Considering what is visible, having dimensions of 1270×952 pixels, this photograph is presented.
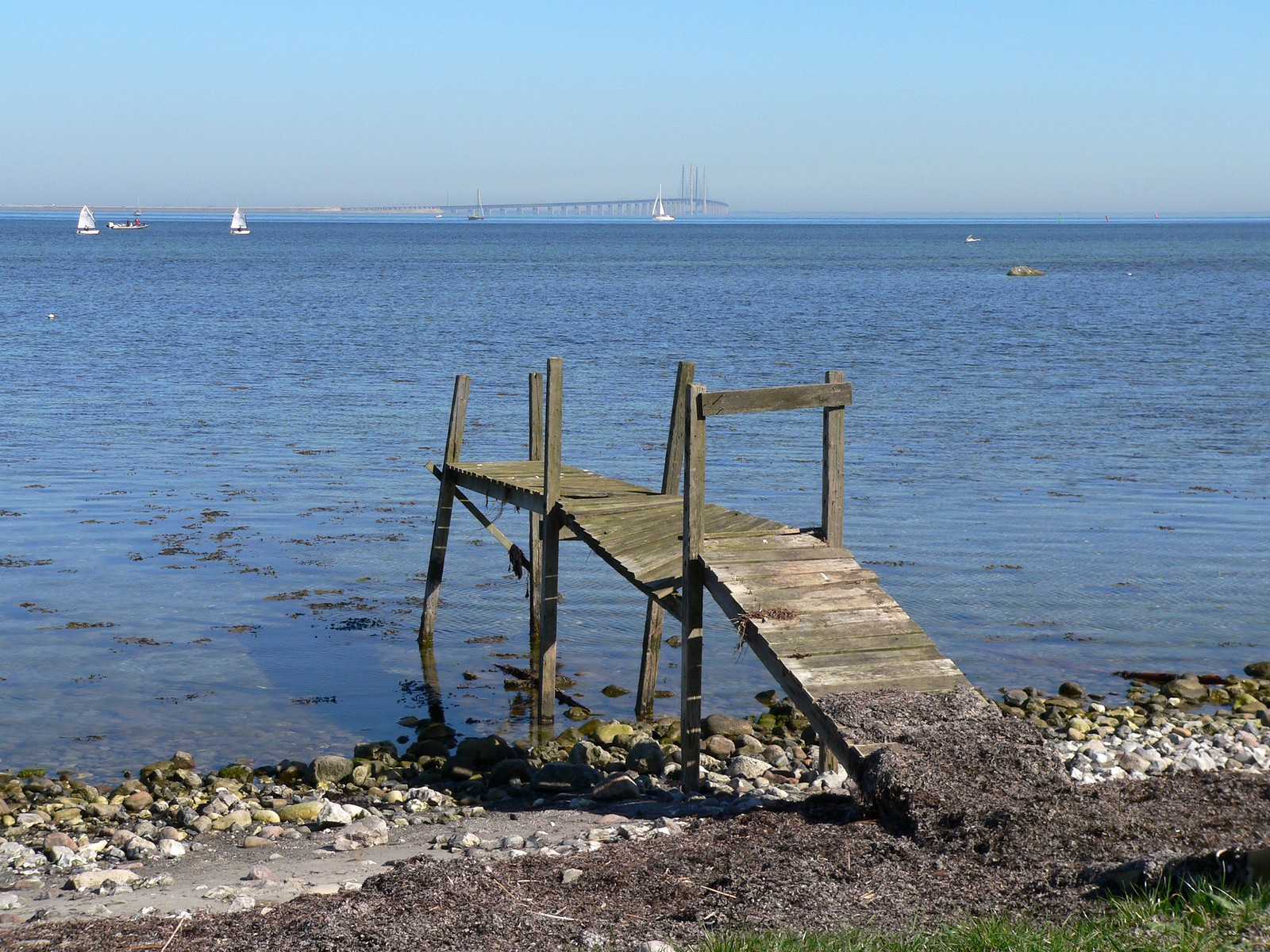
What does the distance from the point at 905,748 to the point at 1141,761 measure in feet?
10.6

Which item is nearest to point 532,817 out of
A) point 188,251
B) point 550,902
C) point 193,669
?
point 550,902

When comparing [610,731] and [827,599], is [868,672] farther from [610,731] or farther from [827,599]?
[610,731]

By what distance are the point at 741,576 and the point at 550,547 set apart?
11.9 feet

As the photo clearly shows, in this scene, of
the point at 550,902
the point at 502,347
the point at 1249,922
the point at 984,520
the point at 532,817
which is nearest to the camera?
the point at 1249,922

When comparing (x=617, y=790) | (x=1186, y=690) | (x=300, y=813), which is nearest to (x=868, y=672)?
(x=617, y=790)

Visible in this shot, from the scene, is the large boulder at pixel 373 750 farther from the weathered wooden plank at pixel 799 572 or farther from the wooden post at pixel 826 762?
the wooden post at pixel 826 762

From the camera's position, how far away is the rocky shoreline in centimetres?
838

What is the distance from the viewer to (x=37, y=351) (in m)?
40.0

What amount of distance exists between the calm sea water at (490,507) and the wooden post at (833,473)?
2769mm

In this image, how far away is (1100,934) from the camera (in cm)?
536

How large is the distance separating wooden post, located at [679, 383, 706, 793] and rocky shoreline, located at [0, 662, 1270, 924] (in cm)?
30

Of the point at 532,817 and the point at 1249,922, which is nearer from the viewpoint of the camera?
the point at 1249,922

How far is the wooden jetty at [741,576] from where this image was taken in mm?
8680

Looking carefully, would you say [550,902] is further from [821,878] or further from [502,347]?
[502,347]
